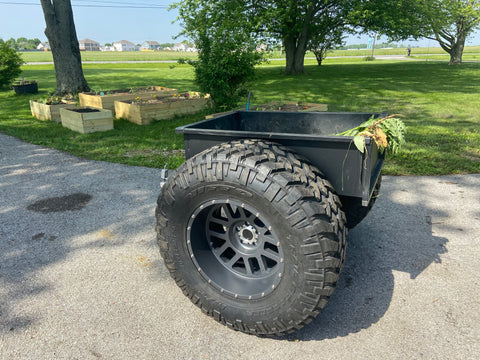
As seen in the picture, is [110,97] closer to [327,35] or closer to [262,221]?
[262,221]

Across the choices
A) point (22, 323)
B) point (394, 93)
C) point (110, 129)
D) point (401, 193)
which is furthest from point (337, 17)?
point (22, 323)

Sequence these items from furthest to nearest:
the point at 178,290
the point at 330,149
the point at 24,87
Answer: the point at 24,87
the point at 178,290
the point at 330,149

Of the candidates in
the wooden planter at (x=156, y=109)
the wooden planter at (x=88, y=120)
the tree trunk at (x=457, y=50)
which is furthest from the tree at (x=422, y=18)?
the wooden planter at (x=88, y=120)

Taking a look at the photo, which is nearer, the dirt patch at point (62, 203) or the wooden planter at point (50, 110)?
the dirt patch at point (62, 203)

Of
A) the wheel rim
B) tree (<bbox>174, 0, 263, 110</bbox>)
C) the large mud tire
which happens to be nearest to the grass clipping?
the large mud tire

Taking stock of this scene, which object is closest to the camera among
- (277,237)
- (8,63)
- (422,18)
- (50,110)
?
(277,237)

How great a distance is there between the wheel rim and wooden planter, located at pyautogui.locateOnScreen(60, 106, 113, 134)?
6690 millimetres

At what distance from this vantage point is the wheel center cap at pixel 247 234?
2427 millimetres

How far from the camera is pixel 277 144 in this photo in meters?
2.30

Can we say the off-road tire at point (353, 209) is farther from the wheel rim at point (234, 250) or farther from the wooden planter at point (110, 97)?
the wooden planter at point (110, 97)

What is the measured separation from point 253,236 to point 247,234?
0.05 m

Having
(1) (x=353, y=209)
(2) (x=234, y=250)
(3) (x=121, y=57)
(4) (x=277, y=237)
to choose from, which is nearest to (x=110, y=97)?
(1) (x=353, y=209)

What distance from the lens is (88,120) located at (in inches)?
324

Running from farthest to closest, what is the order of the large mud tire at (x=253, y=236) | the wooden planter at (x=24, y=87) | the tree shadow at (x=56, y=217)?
1. the wooden planter at (x=24, y=87)
2. the tree shadow at (x=56, y=217)
3. the large mud tire at (x=253, y=236)
